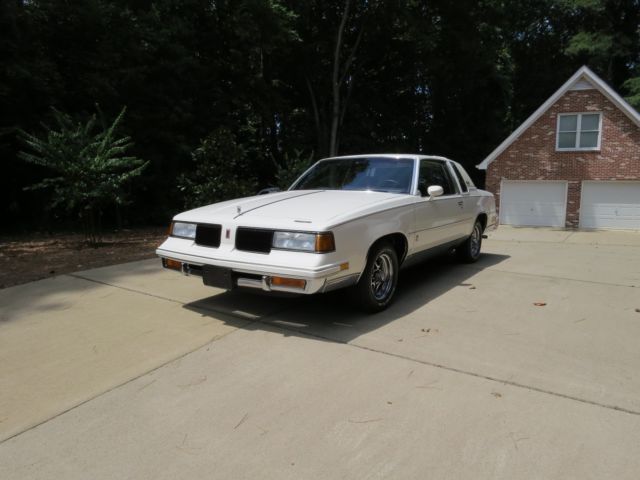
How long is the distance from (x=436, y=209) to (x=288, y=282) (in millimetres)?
2578

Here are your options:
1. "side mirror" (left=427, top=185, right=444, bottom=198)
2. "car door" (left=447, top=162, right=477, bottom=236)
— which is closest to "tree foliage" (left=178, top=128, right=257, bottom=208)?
"car door" (left=447, top=162, right=477, bottom=236)

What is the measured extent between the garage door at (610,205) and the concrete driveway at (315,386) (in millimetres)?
13339

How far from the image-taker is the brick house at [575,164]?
55.3 ft

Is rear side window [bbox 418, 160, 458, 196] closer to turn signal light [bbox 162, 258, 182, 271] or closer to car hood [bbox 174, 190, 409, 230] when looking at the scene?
car hood [bbox 174, 190, 409, 230]

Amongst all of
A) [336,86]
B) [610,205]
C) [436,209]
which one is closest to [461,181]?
[436,209]

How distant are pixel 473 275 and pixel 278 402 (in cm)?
452

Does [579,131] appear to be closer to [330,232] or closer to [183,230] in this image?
[330,232]

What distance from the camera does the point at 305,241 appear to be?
407cm

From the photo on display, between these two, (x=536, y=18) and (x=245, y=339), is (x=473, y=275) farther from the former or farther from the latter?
(x=536, y=18)

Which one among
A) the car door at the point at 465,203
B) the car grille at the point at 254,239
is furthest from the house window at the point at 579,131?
the car grille at the point at 254,239

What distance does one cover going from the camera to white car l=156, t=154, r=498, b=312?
4.05m

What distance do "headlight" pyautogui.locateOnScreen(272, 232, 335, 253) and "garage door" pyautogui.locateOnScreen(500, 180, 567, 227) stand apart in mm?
16298

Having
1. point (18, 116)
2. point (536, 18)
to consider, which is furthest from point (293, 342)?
point (536, 18)

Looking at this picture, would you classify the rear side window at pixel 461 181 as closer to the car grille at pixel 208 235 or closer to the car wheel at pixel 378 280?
the car wheel at pixel 378 280
